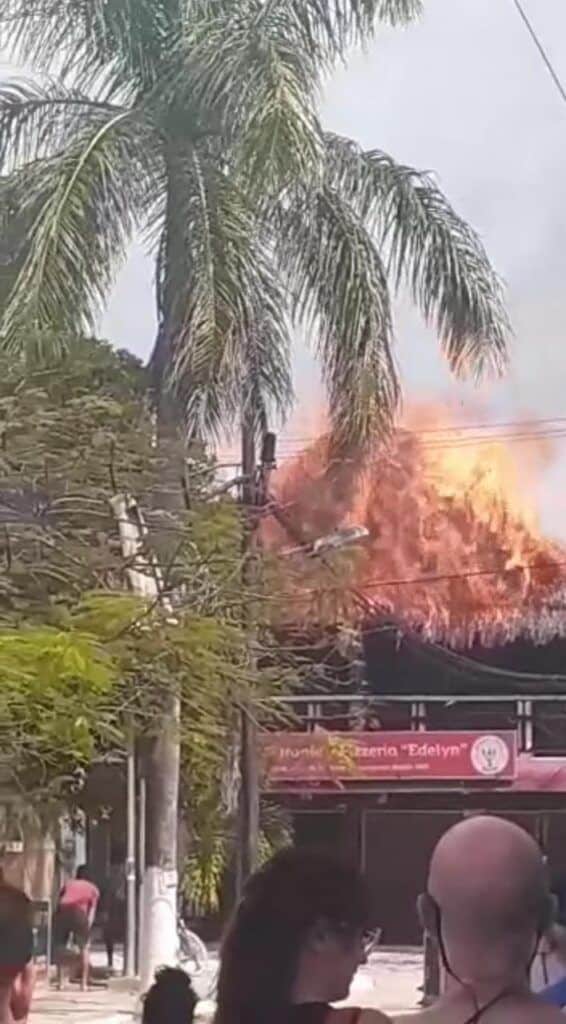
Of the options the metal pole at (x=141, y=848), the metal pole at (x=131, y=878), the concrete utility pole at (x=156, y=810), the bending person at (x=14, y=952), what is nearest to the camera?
the bending person at (x=14, y=952)

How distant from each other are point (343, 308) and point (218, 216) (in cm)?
65

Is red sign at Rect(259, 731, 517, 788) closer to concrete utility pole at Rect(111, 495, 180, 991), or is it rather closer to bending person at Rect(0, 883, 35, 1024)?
concrete utility pole at Rect(111, 495, 180, 991)

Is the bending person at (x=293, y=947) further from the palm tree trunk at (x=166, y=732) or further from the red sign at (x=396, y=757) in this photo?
the red sign at (x=396, y=757)

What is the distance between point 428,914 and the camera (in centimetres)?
127

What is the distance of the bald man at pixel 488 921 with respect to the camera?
3.97ft

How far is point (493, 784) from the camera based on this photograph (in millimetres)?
11328

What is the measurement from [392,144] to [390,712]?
7.02 meters

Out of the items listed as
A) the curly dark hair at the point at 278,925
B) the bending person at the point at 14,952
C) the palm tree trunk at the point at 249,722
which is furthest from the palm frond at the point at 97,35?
the curly dark hair at the point at 278,925

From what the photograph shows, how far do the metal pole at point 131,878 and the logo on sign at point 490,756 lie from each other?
3821mm

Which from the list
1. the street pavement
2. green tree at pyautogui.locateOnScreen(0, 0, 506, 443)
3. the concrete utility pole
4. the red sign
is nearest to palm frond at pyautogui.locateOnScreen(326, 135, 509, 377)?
green tree at pyautogui.locateOnScreen(0, 0, 506, 443)

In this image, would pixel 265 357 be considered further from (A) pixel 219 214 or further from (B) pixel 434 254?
(B) pixel 434 254

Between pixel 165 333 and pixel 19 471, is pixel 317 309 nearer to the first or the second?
pixel 165 333

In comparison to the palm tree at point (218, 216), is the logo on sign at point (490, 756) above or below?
below

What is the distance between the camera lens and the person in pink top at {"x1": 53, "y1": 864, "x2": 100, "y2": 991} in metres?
7.96
